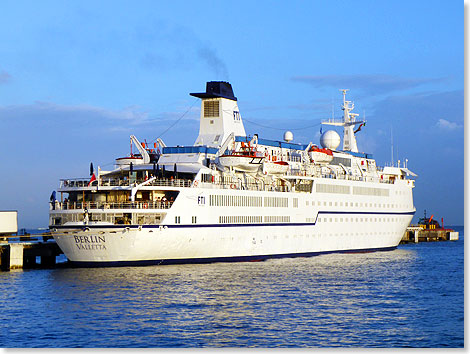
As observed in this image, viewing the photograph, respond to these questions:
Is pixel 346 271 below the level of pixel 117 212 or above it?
below

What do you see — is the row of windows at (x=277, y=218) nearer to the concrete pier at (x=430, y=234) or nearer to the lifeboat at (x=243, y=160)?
the lifeboat at (x=243, y=160)

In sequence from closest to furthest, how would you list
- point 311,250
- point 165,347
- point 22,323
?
point 165,347
point 22,323
point 311,250

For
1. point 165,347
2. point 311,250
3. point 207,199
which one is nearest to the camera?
point 165,347

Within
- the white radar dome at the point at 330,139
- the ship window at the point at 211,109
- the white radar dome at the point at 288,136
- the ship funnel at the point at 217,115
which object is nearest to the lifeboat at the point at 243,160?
the ship funnel at the point at 217,115

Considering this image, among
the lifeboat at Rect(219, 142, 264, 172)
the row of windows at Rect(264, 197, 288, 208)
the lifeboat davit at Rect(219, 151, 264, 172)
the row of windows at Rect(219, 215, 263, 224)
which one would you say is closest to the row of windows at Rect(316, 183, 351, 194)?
the row of windows at Rect(264, 197, 288, 208)

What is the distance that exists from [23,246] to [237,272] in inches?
709

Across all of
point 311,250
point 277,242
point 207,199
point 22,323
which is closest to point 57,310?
point 22,323

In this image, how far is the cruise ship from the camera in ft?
164

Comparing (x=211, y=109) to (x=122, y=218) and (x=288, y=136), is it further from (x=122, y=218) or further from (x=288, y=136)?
(x=122, y=218)

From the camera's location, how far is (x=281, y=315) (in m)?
33.3

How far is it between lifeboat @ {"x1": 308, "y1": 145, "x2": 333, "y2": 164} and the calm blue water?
1745 cm

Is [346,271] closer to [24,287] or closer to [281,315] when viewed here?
[281,315]

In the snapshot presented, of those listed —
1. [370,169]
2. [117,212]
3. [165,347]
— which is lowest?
[165,347]

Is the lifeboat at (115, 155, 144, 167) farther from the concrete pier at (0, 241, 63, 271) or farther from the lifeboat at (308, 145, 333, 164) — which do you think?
the lifeboat at (308, 145, 333, 164)
